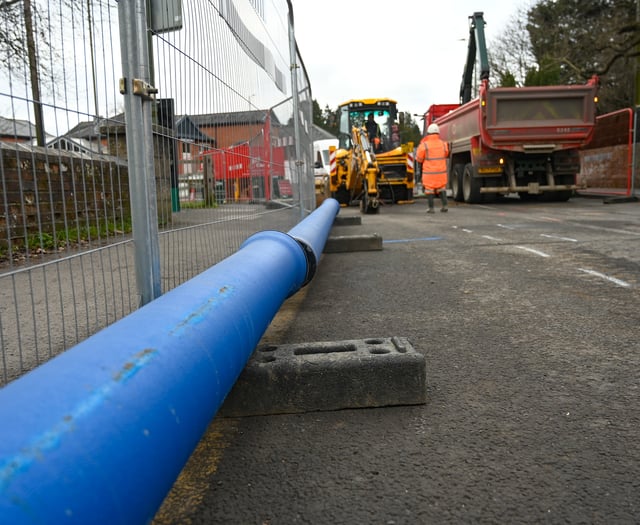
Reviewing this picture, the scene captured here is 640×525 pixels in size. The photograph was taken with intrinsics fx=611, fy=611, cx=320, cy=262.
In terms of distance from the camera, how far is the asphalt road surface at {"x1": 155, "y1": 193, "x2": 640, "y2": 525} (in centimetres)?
176

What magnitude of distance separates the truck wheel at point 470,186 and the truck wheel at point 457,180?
0.32 metres

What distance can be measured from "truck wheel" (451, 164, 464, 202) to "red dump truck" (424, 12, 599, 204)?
66 centimetres

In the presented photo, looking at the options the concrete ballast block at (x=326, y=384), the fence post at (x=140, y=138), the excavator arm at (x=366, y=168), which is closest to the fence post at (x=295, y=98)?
the fence post at (x=140, y=138)

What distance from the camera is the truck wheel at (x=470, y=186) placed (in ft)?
52.1

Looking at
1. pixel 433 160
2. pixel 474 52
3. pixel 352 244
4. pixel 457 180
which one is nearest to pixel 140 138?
pixel 352 244

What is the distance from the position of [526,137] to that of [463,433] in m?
13.5

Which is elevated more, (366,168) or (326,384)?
(366,168)

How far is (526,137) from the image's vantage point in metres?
14.4

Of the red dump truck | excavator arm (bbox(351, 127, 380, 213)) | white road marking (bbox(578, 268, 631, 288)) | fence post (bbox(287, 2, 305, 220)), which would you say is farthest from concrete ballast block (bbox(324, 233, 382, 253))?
the red dump truck

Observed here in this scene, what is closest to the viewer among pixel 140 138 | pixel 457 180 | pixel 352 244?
pixel 140 138

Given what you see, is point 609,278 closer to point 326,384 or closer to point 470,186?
point 326,384

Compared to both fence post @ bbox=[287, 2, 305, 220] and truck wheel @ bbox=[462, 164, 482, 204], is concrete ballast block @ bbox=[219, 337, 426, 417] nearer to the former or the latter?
fence post @ bbox=[287, 2, 305, 220]

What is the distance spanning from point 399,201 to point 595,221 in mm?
9102

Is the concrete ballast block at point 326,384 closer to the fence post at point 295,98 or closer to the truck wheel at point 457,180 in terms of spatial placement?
the fence post at point 295,98
